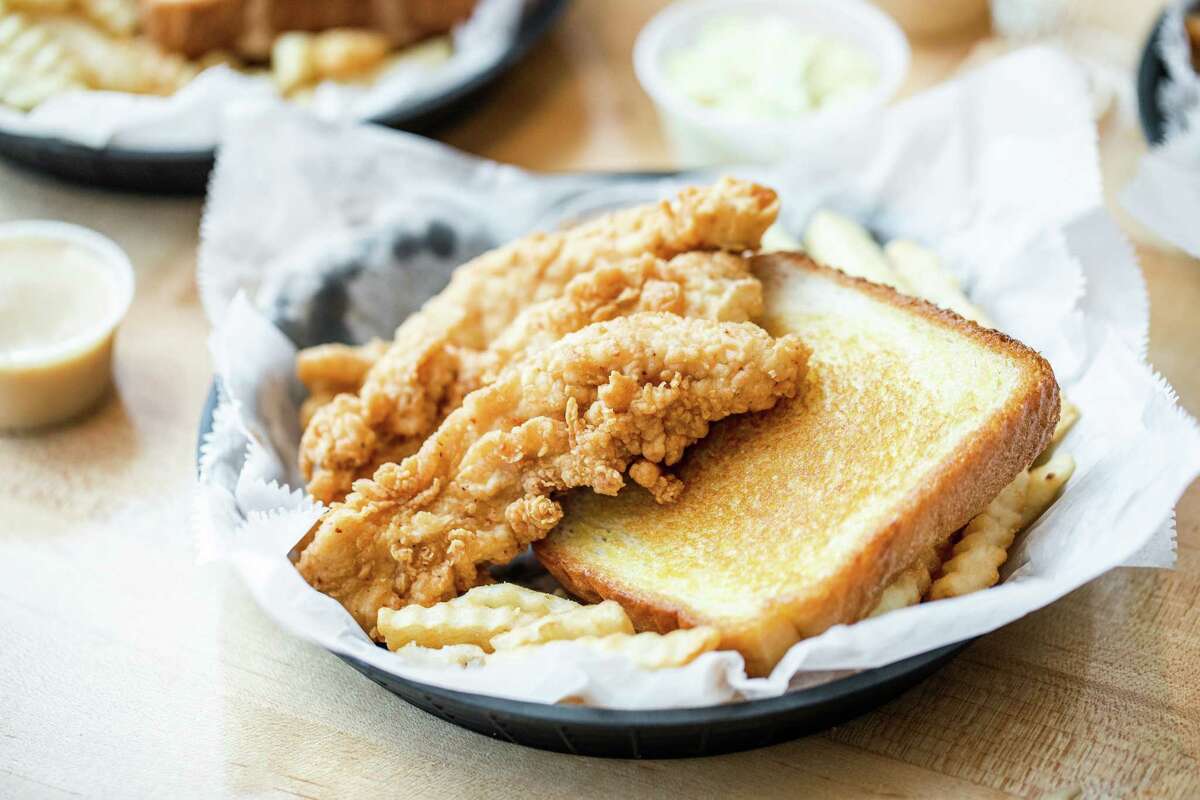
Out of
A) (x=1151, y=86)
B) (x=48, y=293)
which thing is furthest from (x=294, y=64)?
(x=1151, y=86)

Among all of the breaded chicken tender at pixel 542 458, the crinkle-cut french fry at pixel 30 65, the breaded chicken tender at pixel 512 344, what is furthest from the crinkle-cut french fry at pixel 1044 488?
the crinkle-cut french fry at pixel 30 65

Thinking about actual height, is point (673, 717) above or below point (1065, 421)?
below

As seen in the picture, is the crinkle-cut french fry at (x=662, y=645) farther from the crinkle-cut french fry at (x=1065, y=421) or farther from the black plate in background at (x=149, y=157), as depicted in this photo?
the black plate in background at (x=149, y=157)

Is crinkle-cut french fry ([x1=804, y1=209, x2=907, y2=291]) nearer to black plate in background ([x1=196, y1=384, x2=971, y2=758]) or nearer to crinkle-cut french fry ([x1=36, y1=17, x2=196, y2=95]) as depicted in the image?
black plate in background ([x1=196, y1=384, x2=971, y2=758])

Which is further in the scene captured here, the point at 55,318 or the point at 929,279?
the point at 55,318

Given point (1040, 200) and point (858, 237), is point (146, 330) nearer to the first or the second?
point (858, 237)

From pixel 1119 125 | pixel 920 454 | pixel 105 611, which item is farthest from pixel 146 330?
pixel 1119 125

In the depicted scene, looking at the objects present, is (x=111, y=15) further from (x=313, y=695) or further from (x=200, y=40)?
(x=313, y=695)
